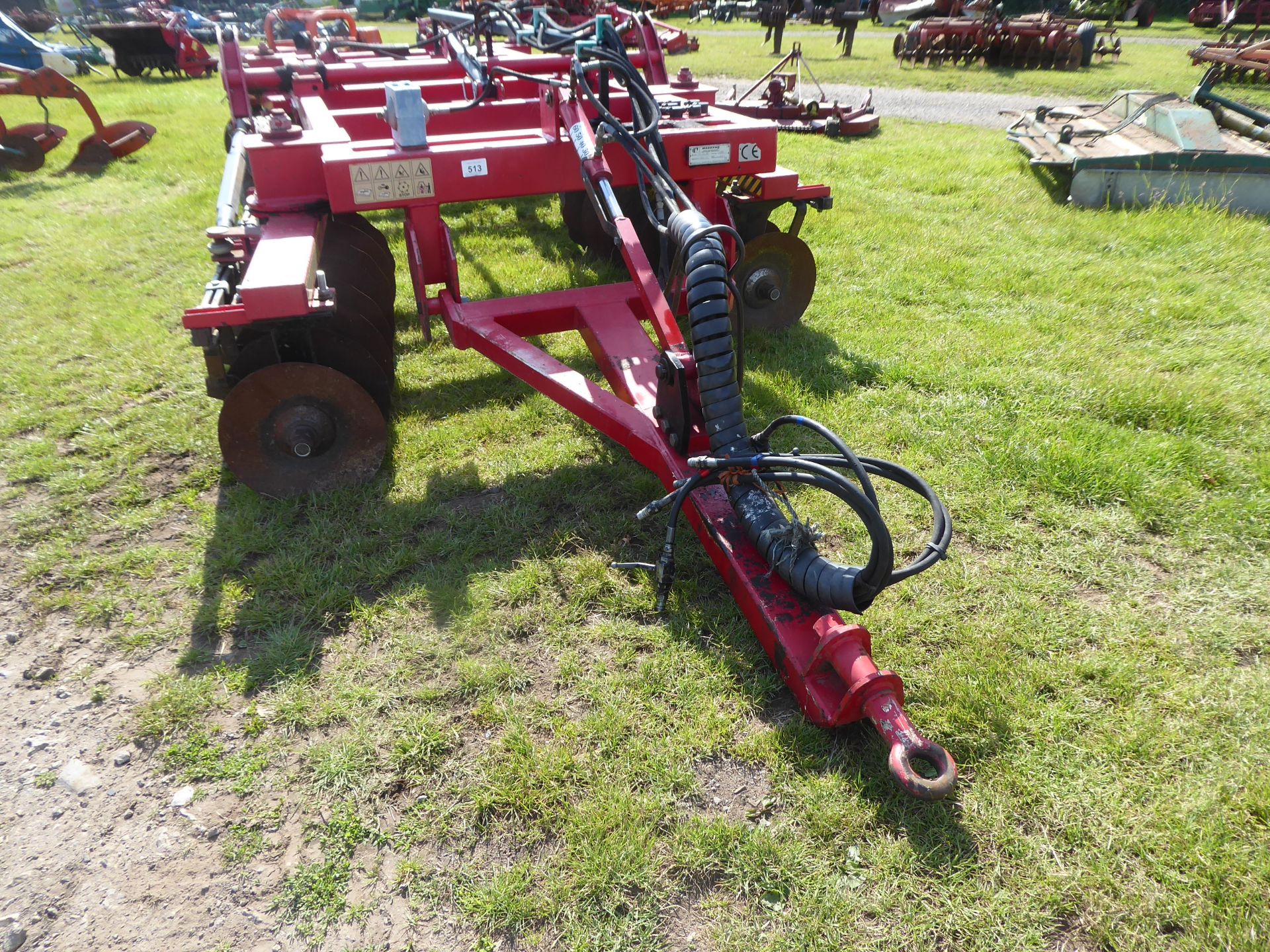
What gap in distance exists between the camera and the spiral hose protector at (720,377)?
261cm

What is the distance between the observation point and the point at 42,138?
9.54 metres

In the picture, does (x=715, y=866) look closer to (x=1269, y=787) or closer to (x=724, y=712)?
(x=724, y=712)

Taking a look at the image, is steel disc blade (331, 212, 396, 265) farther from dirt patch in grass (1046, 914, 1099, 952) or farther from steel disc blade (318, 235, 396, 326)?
dirt patch in grass (1046, 914, 1099, 952)

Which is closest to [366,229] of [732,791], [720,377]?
[720,377]

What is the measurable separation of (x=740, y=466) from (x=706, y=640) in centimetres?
61

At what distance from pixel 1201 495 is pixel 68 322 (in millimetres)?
6320

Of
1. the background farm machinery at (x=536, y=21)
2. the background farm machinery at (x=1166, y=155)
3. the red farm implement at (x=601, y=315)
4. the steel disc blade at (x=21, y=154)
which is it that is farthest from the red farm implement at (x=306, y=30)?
the background farm machinery at (x=1166, y=155)

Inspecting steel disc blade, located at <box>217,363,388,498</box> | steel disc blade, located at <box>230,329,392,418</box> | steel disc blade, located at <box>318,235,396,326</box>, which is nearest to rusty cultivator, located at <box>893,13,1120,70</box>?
steel disc blade, located at <box>318,235,396,326</box>

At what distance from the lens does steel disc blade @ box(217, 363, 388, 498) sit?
126 inches

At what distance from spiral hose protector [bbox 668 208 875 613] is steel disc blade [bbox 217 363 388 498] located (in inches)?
56.2

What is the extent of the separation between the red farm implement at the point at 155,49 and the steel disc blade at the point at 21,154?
9792 millimetres

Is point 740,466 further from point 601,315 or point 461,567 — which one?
point 601,315

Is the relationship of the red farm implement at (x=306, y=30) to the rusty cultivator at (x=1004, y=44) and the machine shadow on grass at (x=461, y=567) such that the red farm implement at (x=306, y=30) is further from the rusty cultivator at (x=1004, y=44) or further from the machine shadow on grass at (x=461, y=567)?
the rusty cultivator at (x=1004, y=44)

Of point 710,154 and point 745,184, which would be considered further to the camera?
point 745,184
